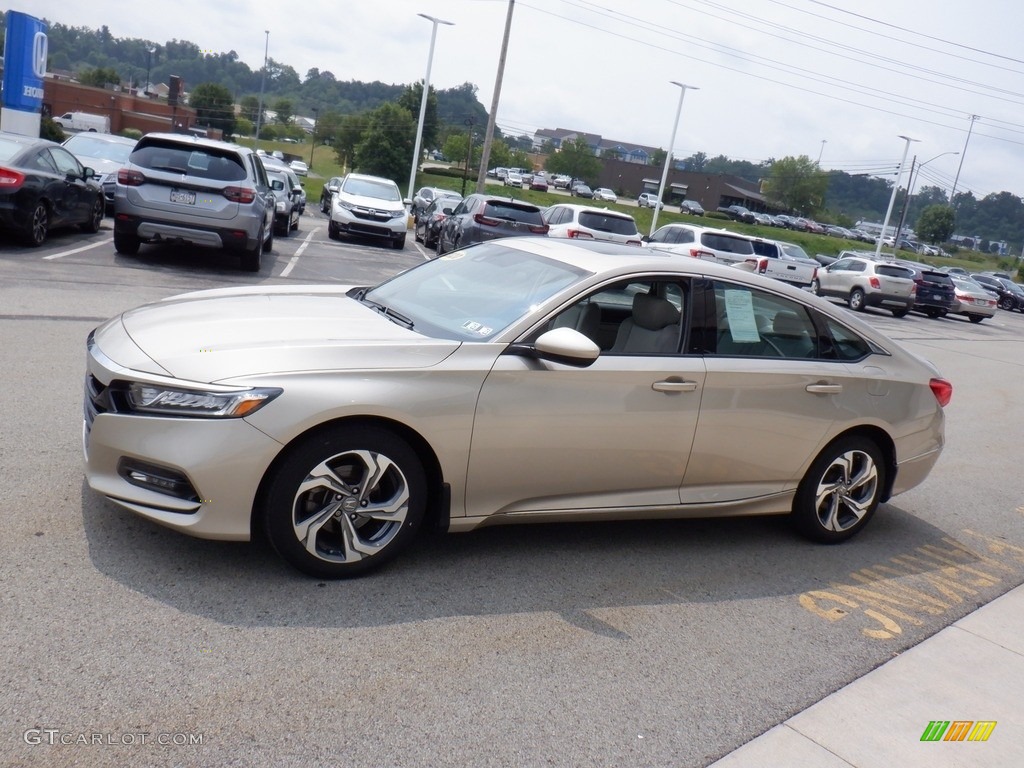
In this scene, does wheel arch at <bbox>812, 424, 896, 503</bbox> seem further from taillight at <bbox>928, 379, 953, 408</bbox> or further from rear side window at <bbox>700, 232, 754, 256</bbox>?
rear side window at <bbox>700, 232, 754, 256</bbox>

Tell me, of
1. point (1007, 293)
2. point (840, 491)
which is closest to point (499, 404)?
point (840, 491)

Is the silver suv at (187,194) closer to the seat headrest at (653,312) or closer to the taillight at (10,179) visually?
the taillight at (10,179)

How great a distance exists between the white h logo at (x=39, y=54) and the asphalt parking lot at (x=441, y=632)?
17755mm

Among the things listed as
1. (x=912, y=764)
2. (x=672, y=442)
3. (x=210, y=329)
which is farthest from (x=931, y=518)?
(x=210, y=329)

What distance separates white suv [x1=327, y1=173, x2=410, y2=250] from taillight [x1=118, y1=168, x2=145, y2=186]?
9.92 m

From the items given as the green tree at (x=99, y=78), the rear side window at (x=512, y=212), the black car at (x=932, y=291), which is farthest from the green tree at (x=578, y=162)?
the rear side window at (x=512, y=212)

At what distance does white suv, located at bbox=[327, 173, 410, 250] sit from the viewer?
890 inches

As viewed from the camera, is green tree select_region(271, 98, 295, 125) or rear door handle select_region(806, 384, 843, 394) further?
green tree select_region(271, 98, 295, 125)

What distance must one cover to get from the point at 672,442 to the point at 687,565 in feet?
2.36

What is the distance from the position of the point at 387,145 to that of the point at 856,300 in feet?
178

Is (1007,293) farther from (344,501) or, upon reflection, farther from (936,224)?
(936,224)

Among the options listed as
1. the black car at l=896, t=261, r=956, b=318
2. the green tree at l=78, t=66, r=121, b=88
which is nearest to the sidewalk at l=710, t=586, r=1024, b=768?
the black car at l=896, t=261, r=956, b=318

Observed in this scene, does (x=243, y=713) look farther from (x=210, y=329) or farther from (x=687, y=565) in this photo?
(x=687, y=565)

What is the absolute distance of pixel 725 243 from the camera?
23719 millimetres
